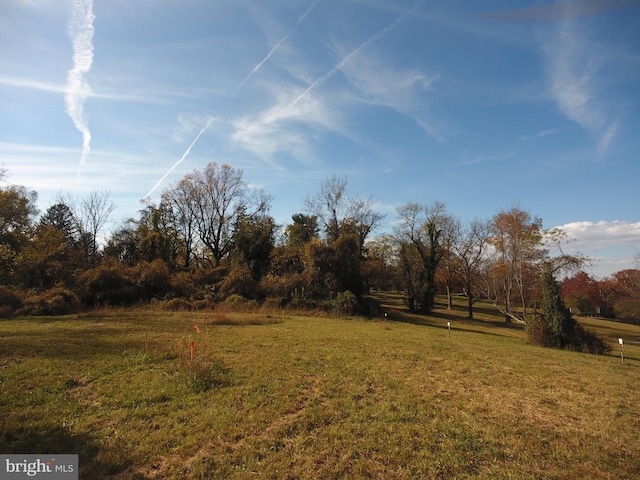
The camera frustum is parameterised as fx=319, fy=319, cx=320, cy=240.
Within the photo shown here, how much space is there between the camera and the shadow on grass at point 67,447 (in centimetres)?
453

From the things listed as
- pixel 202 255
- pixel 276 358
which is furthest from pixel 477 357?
pixel 202 255

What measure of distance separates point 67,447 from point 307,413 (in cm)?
395

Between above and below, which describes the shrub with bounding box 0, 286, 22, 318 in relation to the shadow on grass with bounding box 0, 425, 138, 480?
above

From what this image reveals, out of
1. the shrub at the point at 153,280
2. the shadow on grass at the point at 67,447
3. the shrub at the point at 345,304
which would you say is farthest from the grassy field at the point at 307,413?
the shrub at the point at 345,304

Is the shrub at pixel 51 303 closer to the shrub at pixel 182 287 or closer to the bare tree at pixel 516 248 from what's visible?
the shrub at pixel 182 287

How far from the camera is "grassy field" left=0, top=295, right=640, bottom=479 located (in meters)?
4.75

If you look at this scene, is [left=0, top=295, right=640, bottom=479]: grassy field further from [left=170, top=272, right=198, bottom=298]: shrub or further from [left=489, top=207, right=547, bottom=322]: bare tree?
[left=489, top=207, right=547, bottom=322]: bare tree

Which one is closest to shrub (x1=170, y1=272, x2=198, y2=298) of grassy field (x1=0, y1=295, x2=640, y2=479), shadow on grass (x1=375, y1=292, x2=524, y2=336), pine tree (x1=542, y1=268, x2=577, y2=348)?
grassy field (x1=0, y1=295, x2=640, y2=479)

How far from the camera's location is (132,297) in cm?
2573

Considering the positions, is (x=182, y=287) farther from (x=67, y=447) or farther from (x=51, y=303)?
(x=67, y=447)

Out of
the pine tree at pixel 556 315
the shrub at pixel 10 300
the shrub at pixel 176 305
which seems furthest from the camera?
the shrub at pixel 176 305

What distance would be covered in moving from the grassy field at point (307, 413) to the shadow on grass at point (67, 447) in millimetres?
22

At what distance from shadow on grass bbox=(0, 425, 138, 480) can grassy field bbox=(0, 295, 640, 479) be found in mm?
22

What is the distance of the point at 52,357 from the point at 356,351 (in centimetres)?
966
